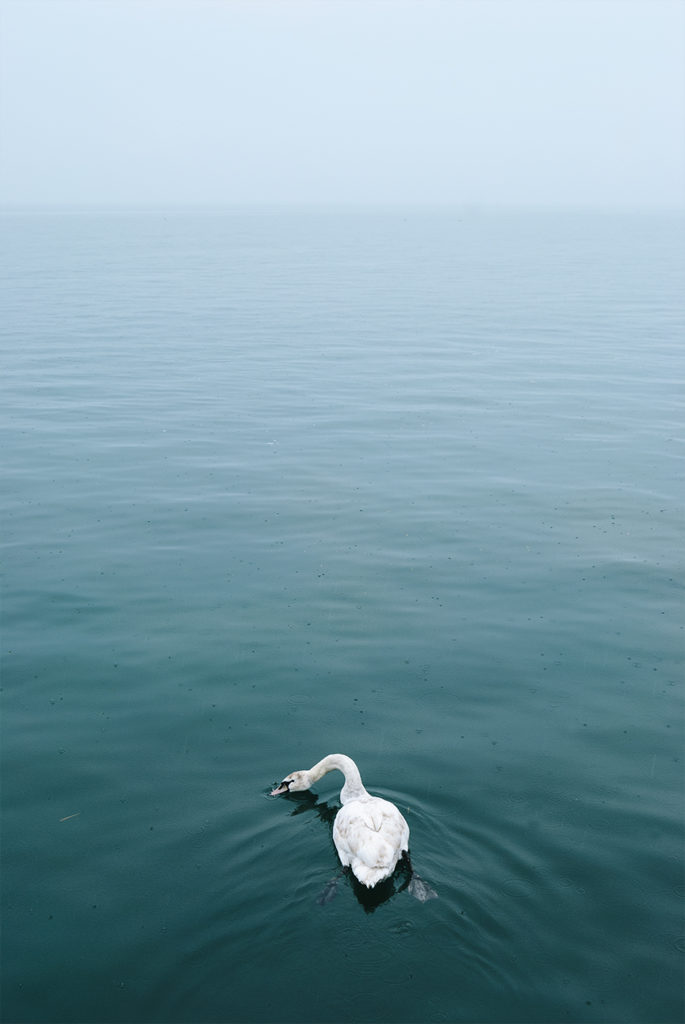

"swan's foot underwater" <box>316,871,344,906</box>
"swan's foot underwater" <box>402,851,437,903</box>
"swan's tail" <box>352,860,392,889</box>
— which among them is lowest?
"swan's foot underwater" <box>316,871,344,906</box>

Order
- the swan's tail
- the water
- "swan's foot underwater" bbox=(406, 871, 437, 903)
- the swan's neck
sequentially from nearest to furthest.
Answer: the water
the swan's tail
"swan's foot underwater" bbox=(406, 871, 437, 903)
the swan's neck

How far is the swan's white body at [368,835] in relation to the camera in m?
17.7

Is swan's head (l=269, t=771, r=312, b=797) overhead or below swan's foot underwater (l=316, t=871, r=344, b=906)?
below

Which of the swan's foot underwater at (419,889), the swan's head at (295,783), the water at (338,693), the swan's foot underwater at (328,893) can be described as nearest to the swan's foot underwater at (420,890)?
the swan's foot underwater at (419,889)

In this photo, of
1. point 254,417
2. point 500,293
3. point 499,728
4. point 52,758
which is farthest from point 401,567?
point 500,293

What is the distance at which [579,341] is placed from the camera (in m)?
79.4

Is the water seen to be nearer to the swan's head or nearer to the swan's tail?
the swan's head

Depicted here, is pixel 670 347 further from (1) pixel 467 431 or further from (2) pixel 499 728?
(2) pixel 499 728

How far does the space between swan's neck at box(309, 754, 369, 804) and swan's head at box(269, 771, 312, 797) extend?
0.47ft

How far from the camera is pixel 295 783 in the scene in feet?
72.0

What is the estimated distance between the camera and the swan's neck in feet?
67.9

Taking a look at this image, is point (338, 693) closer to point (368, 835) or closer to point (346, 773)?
point (346, 773)

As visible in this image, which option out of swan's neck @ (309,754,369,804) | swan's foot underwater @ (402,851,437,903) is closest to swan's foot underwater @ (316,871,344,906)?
swan's foot underwater @ (402,851,437,903)

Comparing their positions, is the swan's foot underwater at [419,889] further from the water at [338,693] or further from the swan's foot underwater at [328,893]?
the swan's foot underwater at [328,893]
